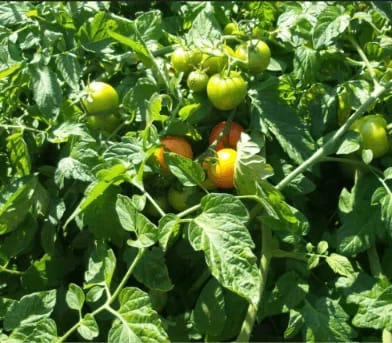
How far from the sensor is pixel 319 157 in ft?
3.49

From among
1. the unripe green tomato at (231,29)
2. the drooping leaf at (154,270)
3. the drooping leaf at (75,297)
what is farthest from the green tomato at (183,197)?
Answer: the unripe green tomato at (231,29)

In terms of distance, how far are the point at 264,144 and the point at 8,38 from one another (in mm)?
543

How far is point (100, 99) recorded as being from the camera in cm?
114

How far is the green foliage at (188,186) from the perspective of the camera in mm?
973

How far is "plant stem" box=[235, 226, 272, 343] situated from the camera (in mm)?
1021

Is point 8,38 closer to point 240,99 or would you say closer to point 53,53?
point 53,53

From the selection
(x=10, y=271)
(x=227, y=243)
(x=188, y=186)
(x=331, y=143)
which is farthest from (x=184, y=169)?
(x=10, y=271)

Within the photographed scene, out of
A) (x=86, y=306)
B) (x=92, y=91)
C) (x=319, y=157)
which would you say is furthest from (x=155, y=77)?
(x=86, y=306)

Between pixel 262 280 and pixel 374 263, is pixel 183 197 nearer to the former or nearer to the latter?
pixel 262 280

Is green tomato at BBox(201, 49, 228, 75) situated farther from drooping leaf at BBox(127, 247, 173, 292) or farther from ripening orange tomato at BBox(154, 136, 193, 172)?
drooping leaf at BBox(127, 247, 173, 292)

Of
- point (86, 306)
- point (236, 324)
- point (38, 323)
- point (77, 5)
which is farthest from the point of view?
point (77, 5)

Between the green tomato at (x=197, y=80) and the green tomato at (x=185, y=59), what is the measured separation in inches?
0.7

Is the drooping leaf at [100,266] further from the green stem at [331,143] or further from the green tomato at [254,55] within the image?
the green tomato at [254,55]

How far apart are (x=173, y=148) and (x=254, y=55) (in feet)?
0.80
